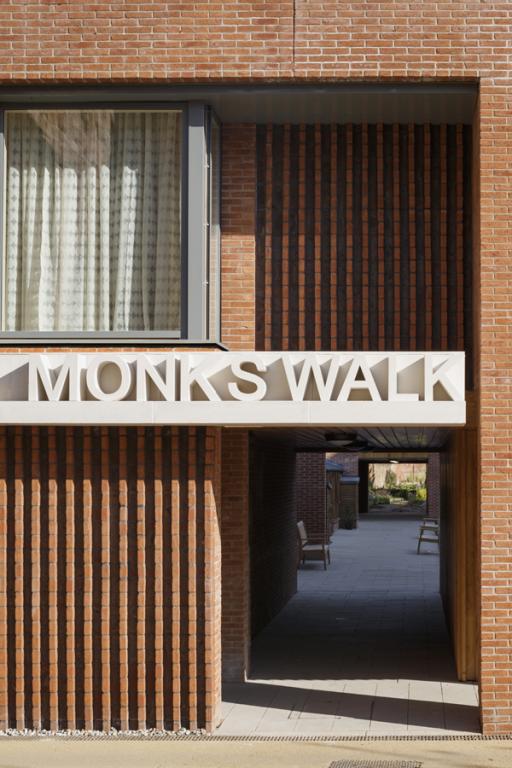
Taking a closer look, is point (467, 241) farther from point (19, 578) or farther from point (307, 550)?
point (307, 550)

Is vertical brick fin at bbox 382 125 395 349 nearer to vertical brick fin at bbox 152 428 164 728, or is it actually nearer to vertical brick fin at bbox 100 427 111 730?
vertical brick fin at bbox 152 428 164 728

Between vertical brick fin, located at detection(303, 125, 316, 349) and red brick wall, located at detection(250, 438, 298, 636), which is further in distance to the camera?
red brick wall, located at detection(250, 438, 298, 636)

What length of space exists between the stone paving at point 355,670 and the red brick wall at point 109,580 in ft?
3.25

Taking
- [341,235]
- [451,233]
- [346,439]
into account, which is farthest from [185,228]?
[346,439]

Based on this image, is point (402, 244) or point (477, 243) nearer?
point (477, 243)

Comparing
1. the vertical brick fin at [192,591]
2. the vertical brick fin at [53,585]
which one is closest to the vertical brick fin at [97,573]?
the vertical brick fin at [53,585]

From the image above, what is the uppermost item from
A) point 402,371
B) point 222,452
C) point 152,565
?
point 402,371

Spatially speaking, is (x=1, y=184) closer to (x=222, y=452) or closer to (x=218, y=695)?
(x=222, y=452)

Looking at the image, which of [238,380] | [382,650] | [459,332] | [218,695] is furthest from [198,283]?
[382,650]

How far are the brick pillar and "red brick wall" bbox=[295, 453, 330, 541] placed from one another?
17.4 m

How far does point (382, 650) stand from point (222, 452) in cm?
430

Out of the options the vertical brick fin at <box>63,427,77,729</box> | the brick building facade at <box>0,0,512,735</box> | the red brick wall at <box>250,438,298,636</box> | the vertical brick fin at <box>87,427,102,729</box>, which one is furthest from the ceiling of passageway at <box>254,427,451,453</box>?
the vertical brick fin at <box>63,427,77,729</box>

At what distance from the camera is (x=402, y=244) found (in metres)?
13.5

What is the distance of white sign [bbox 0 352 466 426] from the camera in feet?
37.9
